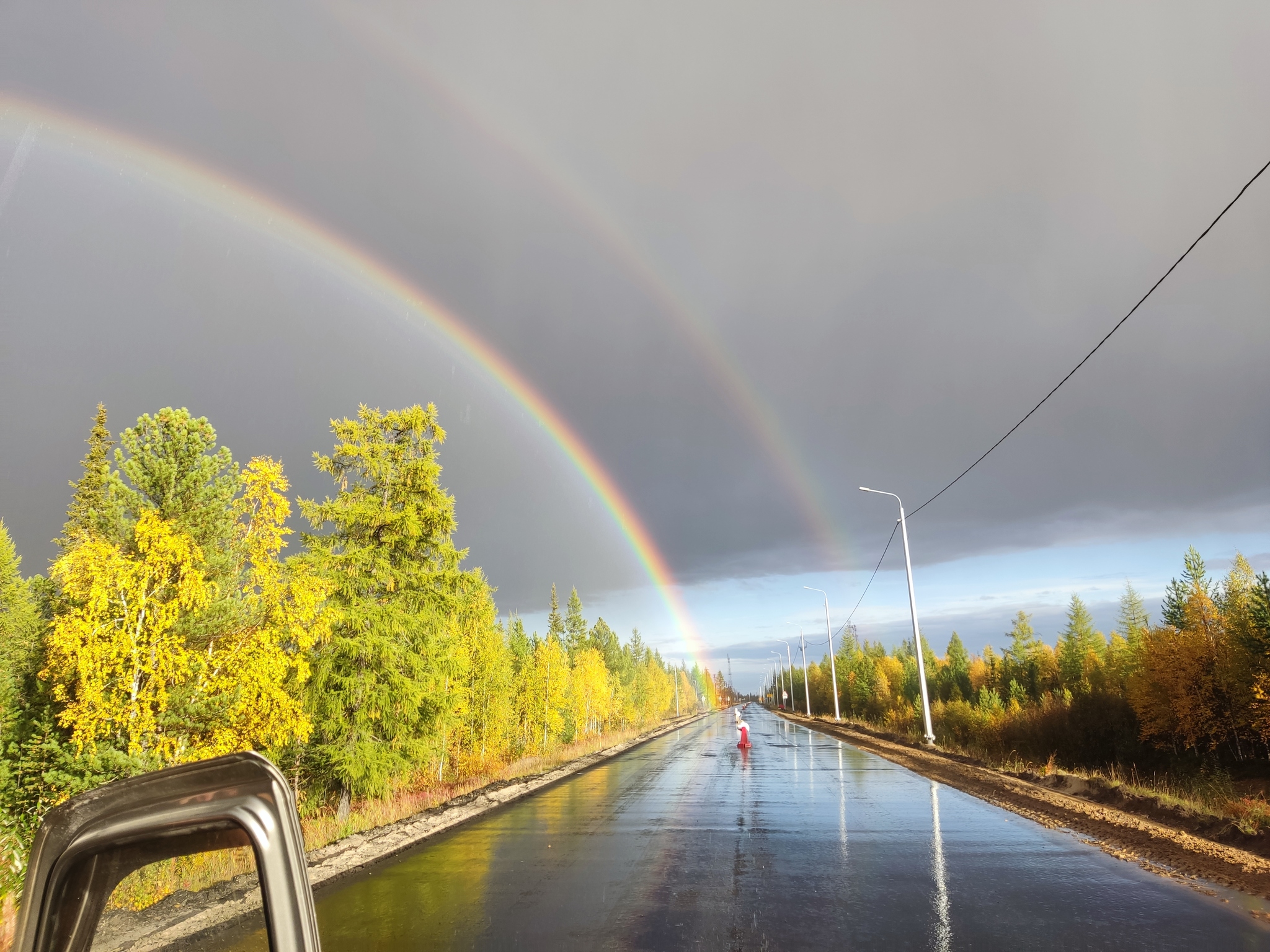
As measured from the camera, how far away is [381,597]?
68.3 ft

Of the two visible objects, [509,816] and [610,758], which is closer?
[509,816]

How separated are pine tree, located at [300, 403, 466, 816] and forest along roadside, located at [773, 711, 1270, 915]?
1463cm

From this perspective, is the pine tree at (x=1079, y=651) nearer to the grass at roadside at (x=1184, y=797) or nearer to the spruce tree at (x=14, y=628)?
the grass at roadside at (x=1184, y=797)

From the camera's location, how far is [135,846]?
1486 mm

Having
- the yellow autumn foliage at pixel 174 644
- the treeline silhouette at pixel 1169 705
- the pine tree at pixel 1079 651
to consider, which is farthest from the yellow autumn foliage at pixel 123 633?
the pine tree at pixel 1079 651

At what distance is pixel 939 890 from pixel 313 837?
33.1ft

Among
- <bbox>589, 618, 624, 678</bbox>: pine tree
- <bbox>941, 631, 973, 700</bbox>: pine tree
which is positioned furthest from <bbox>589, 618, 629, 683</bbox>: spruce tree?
<bbox>941, 631, 973, 700</bbox>: pine tree

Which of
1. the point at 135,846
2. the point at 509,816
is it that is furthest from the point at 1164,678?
the point at 135,846

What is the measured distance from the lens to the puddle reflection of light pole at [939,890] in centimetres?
647

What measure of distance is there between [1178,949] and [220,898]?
9.41 meters

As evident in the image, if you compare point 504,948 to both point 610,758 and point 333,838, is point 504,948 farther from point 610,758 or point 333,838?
point 610,758

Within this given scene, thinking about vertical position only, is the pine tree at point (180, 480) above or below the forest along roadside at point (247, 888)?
above

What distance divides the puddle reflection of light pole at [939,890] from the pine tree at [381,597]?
1340 centimetres

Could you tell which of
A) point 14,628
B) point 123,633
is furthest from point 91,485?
point 123,633
